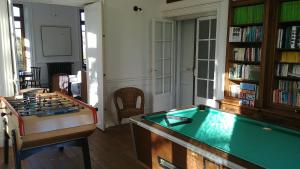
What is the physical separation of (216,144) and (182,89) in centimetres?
400

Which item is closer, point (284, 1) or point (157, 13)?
point (284, 1)

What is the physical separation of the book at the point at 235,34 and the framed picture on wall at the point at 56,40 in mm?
7119

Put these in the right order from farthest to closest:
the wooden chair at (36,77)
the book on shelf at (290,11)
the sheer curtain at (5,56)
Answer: the wooden chair at (36,77) < the sheer curtain at (5,56) < the book on shelf at (290,11)

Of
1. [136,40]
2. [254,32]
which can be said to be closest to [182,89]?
[136,40]

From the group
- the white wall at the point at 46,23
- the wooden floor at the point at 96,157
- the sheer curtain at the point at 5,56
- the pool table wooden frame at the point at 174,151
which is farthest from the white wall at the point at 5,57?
the white wall at the point at 46,23

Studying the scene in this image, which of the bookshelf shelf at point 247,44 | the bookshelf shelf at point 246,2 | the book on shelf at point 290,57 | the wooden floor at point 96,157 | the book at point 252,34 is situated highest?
the bookshelf shelf at point 246,2

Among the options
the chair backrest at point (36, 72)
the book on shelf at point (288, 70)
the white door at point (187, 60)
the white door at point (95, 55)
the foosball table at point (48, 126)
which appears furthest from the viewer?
the chair backrest at point (36, 72)

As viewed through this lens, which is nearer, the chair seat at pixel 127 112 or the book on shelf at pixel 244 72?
the book on shelf at pixel 244 72

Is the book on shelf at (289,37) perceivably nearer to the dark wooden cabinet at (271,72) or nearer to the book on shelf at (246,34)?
the dark wooden cabinet at (271,72)

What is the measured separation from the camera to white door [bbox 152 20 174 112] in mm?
5082

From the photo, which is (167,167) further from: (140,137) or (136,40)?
(136,40)

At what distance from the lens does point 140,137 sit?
7.43 ft

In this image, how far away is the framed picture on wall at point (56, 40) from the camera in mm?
8953

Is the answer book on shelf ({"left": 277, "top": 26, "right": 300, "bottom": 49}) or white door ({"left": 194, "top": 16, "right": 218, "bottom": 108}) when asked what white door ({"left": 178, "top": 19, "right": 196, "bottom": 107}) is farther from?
book on shelf ({"left": 277, "top": 26, "right": 300, "bottom": 49})
